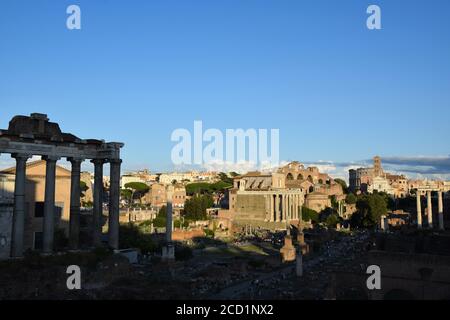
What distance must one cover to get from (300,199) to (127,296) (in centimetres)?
5712

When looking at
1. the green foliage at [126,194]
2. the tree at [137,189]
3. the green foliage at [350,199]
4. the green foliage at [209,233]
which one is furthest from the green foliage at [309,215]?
the green foliage at [126,194]

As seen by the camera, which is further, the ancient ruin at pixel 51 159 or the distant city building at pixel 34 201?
the distant city building at pixel 34 201

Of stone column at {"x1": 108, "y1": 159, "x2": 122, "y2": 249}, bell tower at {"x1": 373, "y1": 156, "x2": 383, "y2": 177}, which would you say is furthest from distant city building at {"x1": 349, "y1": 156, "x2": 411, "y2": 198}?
stone column at {"x1": 108, "y1": 159, "x2": 122, "y2": 249}

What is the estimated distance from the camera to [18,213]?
56.5 feet

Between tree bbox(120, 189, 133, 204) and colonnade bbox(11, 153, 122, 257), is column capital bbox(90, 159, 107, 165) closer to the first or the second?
colonnade bbox(11, 153, 122, 257)

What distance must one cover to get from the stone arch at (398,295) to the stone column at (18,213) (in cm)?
1407

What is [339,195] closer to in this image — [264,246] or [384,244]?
[264,246]

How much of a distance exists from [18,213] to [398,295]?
48.6 feet

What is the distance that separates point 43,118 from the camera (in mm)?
18875

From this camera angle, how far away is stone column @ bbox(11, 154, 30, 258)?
668 inches

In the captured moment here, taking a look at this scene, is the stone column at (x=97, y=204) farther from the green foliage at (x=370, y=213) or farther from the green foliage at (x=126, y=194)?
the green foliage at (x=126, y=194)

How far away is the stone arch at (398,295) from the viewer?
60.4ft

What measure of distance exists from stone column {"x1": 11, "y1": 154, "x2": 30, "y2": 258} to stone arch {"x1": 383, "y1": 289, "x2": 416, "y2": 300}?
46.2ft

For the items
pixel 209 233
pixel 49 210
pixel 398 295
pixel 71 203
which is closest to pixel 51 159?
pixel 49 210
